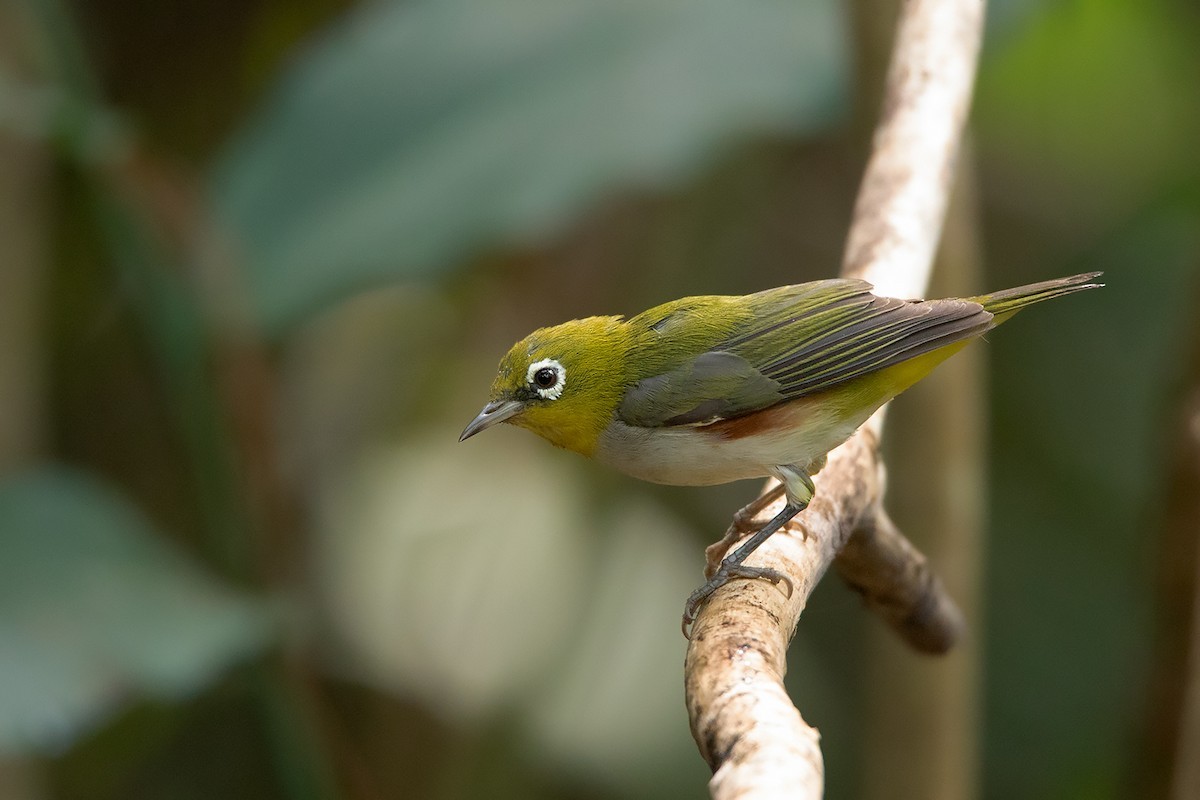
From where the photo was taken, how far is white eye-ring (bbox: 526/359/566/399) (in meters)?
3.16

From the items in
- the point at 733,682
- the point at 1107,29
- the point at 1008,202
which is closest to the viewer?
the point at 733,682

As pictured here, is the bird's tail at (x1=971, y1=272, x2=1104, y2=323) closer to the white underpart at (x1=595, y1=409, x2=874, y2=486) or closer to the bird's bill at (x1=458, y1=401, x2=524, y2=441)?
the white underpart at (x1=595, y1=409, x2=874, y2=486)

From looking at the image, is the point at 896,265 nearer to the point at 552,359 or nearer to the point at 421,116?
the point at 552,359

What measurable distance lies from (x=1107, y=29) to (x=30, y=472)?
16.4 feet

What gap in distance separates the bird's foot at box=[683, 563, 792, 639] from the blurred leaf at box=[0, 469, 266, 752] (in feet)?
4.89

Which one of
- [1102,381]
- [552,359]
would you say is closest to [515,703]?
[552,359]

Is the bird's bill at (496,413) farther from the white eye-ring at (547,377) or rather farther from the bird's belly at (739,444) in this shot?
the bird's belly at (739,444)

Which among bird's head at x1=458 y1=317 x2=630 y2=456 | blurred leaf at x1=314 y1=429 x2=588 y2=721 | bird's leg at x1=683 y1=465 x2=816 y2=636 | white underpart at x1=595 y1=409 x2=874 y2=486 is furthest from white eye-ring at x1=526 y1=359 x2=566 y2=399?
blurred leaf at x1=314 y1=429 x2=588 y2=721

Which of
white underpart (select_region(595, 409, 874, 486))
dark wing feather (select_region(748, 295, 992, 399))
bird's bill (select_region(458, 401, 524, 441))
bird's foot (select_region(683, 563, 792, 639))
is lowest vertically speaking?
bird's foot (select_region(683, 563, 792, 639))

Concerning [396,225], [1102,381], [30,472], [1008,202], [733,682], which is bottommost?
[733,682]

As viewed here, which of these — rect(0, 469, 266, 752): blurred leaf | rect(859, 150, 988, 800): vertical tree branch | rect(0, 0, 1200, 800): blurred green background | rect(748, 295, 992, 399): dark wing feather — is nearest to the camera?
rect(748, 295, 992, 399): dark wing feather

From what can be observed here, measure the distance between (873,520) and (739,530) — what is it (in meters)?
0.36

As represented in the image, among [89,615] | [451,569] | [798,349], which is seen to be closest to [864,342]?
[798,349]

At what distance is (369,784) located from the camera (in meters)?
4.33
